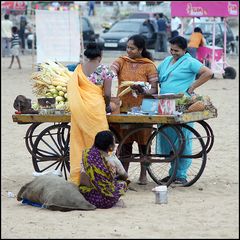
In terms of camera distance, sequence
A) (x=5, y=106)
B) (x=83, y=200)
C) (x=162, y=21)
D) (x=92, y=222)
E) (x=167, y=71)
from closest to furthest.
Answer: (x=92, y=222) → (x=83, y=200) → (x=167, y=71) → (x=5, y=106) → (x=162, y=21)

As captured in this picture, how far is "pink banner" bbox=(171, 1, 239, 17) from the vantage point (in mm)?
24797

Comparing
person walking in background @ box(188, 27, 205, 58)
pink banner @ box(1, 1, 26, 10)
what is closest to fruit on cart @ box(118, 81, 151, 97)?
person walking in background @ box(188, 27, 205, 58)

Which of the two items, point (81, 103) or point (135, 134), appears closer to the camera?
point (81, 103)

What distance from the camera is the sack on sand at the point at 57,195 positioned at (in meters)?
8.52

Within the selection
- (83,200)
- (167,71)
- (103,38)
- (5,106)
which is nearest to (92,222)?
(83,200)

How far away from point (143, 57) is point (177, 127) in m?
0.95

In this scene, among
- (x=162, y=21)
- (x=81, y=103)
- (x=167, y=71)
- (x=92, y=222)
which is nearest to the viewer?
(x=92, y=222)

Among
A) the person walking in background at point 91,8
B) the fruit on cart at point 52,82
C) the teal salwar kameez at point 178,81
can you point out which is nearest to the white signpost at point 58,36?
the fruit on cart at point 52,82

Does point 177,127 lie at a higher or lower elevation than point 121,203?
higher

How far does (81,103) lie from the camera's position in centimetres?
937

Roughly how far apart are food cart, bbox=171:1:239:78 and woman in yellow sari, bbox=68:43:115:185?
1481 cm

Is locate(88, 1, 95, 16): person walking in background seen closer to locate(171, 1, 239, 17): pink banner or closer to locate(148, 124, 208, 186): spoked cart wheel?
locate(171, 1, 239, 17): pink banner

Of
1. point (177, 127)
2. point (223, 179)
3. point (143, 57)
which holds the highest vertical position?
point (143, 57)

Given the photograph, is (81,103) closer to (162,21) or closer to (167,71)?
(167,71)
